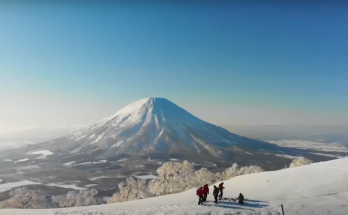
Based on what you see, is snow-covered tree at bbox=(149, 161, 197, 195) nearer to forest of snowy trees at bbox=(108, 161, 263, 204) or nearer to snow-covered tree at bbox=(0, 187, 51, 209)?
forest of snowy trees at bbox=(108, 161, 263, 204)

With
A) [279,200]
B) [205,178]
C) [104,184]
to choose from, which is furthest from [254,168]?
[104,184]

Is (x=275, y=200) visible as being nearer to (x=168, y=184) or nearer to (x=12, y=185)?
(x=168, y=184)

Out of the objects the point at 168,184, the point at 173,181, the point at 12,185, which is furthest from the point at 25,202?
the point at 12,185

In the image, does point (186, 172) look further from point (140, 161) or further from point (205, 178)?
point (140, 161)

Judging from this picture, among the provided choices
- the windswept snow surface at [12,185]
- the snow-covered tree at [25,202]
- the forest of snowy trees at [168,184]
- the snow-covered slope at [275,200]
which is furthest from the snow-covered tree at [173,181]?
the windswept snow surface at [12,185]

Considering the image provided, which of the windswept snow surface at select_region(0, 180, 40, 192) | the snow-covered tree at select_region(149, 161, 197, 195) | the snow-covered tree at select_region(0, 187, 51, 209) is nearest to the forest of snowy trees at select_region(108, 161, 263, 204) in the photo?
the snow-covered tree at select_region(149, 161, 197, 195)
